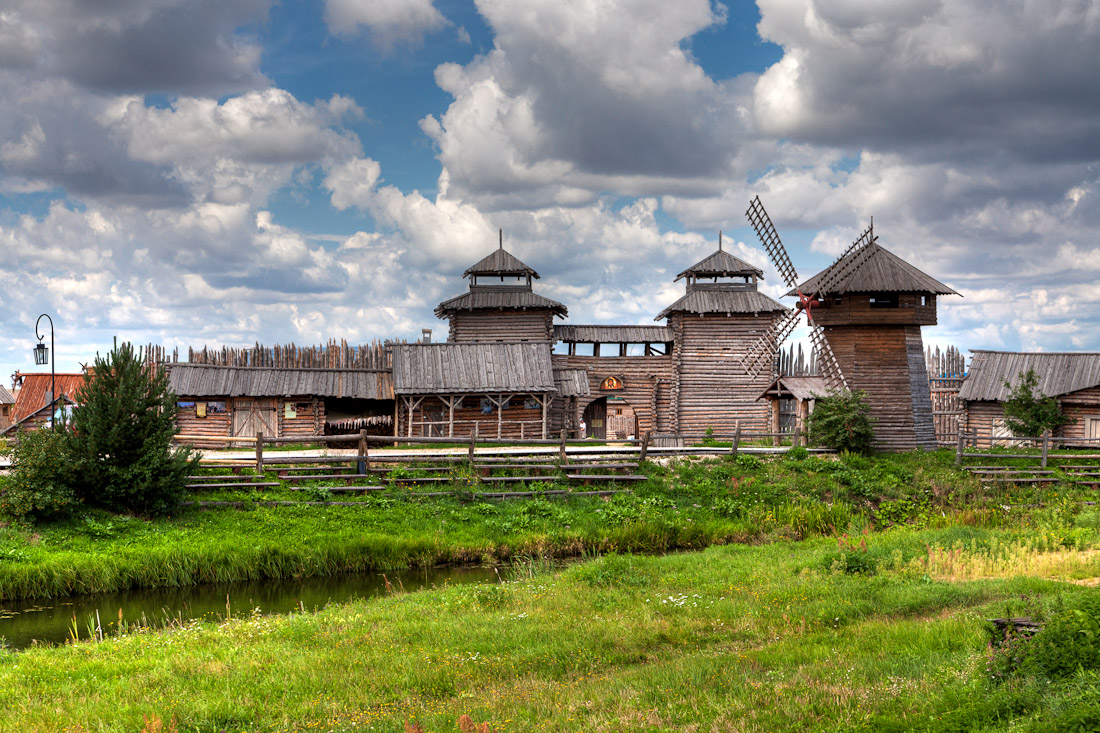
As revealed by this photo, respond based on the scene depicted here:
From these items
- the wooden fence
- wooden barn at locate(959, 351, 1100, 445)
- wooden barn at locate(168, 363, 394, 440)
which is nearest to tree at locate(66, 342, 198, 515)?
wooden barn at locate(168, 363, 394, 440)

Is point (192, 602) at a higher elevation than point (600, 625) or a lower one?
lower

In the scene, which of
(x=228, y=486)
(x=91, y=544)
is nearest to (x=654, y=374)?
(x=228, y=486)

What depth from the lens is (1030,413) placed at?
35.4m

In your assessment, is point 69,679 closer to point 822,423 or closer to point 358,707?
point 358,707

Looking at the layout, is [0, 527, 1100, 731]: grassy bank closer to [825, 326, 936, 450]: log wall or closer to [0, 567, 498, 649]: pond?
[0, 567, 498, 649]: pond

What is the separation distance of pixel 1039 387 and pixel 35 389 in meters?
55.4

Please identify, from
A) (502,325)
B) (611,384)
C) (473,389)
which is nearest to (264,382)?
(473,389)

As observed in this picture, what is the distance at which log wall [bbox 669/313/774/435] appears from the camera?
43781 millimetres

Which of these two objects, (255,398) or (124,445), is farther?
(255,398)

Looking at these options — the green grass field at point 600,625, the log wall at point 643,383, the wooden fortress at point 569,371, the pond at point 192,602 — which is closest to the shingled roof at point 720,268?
the wooden fortress at point 569,371

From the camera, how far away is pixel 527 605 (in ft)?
48.3

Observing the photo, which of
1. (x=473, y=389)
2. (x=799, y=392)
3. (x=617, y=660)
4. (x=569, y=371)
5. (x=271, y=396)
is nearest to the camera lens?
(x=617, y=660)

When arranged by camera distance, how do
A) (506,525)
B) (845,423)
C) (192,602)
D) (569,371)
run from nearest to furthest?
(192,602), (506,525), (845,423), (569,371)

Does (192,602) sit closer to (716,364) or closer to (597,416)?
(597,416)
